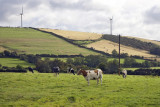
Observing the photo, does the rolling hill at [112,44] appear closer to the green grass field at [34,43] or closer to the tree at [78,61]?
the green grass field at [34,43]

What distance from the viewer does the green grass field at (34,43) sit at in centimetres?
11175

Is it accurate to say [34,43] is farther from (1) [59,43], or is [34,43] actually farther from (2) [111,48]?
(2) [111,48]

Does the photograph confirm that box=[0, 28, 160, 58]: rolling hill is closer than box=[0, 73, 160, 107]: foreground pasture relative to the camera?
No

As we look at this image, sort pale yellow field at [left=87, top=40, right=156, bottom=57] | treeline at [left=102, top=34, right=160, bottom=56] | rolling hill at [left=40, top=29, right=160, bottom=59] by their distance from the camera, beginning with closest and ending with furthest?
pale yellow field at [left=87, top=40, right=156, bottom=57], rolling hill at [left=40, top=29, right=160, bottom=59], treeline at [left=102, top=34, right=160, bottom=56]

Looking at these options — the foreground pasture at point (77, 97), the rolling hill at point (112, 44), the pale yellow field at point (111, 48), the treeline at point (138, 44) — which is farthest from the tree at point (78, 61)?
the foreground pasture at point (77, 97)

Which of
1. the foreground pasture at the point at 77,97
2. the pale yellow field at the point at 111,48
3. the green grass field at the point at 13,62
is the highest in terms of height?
the pale yellow field at the point at 111,48

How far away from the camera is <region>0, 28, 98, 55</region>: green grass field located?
11175cm

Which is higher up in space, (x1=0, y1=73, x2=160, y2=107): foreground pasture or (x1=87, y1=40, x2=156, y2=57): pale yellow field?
(x1=87, y1=40, x2=156, y2=57): pale yellow field

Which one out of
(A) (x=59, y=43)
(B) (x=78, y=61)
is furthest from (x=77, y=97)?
(A) (x=59, y=43)

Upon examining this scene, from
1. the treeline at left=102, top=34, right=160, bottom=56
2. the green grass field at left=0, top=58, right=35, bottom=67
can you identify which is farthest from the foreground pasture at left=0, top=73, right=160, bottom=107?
the treeline at left=102, top=34, right=160, bottom=56

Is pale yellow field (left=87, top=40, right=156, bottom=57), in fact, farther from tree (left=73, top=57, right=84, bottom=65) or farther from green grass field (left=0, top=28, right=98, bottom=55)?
tree (left=73, top=57, right=84, bottom=65)

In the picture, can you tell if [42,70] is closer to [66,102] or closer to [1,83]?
[1,83]

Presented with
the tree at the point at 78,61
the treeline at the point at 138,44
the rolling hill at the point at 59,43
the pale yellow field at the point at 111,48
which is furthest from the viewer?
the treeline at the point at 138,44

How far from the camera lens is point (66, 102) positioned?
22328mm
